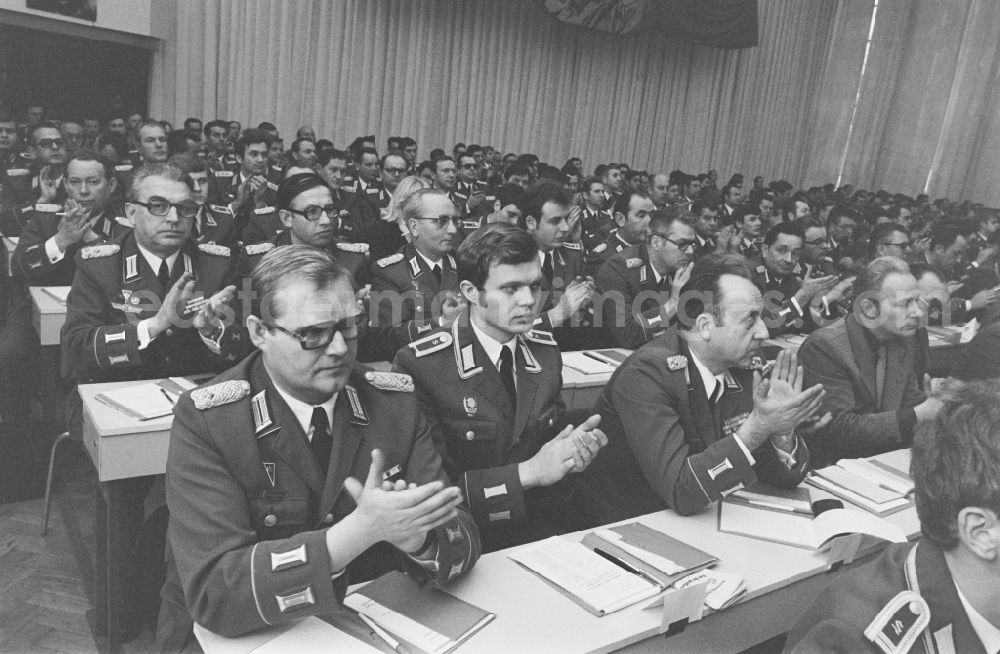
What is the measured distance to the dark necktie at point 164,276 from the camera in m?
2.98

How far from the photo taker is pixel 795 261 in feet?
16.6

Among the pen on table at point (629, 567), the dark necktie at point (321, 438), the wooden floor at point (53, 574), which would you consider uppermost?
the dark necktie at point (321, 438)

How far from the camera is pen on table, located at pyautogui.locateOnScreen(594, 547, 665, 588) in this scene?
5.39 ft

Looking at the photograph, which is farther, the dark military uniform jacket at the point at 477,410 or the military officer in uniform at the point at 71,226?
the military officer in uniform at the point at 71,226

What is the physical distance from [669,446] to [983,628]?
1.01 meters

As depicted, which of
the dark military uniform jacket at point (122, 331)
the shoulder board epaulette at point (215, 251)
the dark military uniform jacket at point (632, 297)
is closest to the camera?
the dark military uniform jacket at point (122, 331)

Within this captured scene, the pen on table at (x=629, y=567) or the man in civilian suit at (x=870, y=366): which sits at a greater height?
the man in civilian suit at (x=870, y=366)

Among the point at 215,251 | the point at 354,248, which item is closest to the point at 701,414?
the point at 215,251

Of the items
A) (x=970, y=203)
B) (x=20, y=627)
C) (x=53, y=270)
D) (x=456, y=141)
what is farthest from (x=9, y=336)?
(x=970, y=203)

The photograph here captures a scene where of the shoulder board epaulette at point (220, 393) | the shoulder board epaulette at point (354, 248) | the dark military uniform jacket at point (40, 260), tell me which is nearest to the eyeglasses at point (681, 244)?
the shoulder board epaulette at point (354, 248)

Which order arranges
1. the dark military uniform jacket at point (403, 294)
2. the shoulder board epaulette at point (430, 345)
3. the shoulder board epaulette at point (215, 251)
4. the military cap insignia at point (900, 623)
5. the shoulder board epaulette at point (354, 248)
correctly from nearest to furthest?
the military cap insignia at point (900, 623) → the shoulder board epaulette at point (430, 345) → the shoulder board epaulette at point (215, 251) → the dark military uniform jacket at point (403, 294) → the shoulder board epaulette at point (354, 248)

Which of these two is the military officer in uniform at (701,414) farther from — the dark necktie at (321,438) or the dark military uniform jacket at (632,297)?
the dark military uniform jacket at (632,297)

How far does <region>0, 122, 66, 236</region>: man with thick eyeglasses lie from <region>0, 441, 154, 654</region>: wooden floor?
7.50ft

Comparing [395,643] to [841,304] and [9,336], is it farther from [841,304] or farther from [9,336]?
[841,304]
